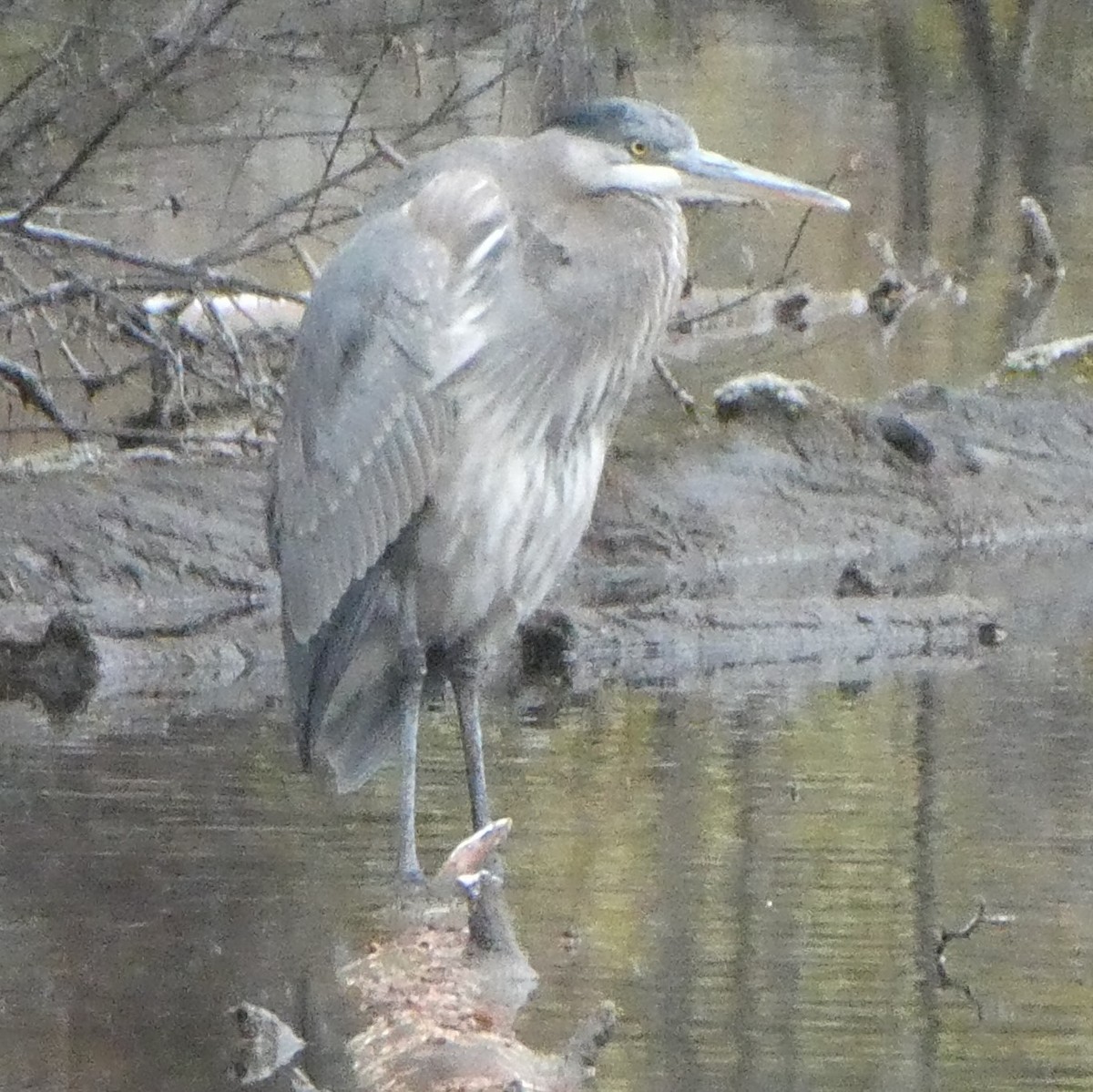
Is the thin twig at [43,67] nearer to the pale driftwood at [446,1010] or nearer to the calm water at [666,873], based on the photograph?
the calm water at [666,873]

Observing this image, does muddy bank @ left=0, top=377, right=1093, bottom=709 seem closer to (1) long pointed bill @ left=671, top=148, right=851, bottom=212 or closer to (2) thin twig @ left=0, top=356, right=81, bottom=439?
(2) thin twig @ left=0, top=356, right=81, bottom=439

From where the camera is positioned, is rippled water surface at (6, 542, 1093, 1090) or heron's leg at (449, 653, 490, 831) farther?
heron's leg at (449, 653, 490, 831)

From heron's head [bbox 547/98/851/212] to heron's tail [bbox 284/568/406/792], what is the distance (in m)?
0.98

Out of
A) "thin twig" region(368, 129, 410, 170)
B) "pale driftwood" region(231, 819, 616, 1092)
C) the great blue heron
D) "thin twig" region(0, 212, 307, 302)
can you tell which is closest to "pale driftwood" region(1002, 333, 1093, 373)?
"thin twig" region(368, 129, 410, 170)

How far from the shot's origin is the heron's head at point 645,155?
6.05m

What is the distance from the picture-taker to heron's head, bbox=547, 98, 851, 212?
6.05 m

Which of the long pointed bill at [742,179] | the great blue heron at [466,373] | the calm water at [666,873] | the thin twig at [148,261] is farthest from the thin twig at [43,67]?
the long pointed bill at [742,179]

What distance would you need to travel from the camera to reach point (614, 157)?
6.08 meters

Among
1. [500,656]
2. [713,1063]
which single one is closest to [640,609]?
[500,656]

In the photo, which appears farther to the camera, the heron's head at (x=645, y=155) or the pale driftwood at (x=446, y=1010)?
the heron's head at (x=645, y=155)

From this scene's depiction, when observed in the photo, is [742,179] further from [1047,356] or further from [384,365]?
[1047,356]

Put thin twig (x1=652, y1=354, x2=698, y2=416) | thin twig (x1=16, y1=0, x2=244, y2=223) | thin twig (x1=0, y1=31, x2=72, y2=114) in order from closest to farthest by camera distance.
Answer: thin twig (x1=16, y1=0, x2=244, y2=223)
thin twig (x1=0, y1=31, x2=72, y2=114)
thin twig (x1=652, y1=354, x2=698, y2=416)

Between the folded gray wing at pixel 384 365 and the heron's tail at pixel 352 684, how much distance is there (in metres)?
0.05

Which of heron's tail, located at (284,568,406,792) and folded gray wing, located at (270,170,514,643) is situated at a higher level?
folded gray wing, located at (270,170,514,643)
